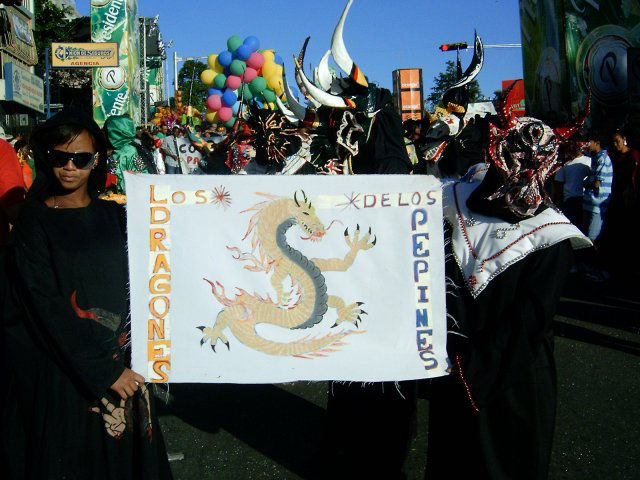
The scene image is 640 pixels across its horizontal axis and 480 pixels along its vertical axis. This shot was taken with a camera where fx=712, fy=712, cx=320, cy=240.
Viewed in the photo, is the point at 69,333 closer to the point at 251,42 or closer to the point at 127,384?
the point at 127,384

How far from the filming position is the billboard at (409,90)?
24602 millimetres

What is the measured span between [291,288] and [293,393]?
251cm

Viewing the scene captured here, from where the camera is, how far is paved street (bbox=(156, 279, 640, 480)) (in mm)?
4000

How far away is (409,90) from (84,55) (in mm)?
13603

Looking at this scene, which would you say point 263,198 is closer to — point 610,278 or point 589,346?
point 589,346

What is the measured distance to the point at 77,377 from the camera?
253cm

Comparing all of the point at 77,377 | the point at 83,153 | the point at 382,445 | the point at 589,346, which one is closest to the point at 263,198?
the point at 83,153

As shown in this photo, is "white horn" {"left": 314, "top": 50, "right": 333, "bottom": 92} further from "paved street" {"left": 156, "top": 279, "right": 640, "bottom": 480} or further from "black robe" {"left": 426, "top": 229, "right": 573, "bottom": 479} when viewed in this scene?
"black robe" {"left": 426, "top": 229, "right": 573, "bottom": 479}

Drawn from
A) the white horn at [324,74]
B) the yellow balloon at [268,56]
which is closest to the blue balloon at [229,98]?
the yellow balloon at [268,56]

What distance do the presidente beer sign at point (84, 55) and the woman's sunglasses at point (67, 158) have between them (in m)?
28.1

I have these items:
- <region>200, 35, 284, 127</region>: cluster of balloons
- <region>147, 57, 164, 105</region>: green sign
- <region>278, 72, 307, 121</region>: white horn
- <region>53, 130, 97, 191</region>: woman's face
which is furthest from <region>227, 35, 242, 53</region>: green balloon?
<region>147, 57, 164, 105</region>: green sign

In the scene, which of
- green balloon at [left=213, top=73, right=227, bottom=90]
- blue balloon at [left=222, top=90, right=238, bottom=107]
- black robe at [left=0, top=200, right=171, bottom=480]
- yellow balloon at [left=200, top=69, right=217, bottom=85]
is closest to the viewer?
black robe at [left=0, top=200, right=171, bottom=480]

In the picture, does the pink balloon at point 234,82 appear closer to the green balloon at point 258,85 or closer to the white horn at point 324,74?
the green balloon at point 258,85

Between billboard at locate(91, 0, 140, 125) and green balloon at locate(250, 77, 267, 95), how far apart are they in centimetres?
1170
